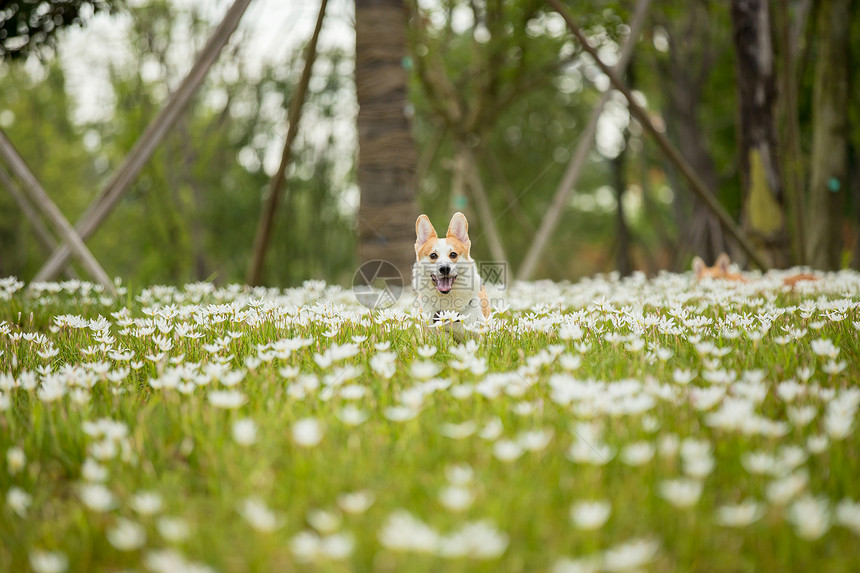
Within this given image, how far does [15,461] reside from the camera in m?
2.07

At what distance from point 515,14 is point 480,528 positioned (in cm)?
1090

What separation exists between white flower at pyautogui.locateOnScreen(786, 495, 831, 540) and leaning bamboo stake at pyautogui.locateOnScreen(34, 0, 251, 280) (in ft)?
20.7

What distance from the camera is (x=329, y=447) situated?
216cm

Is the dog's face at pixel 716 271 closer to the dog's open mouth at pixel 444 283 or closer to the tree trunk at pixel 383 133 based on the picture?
the tree trunk at pixel 383 133

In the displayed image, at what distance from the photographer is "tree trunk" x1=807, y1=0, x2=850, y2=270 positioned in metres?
9.95

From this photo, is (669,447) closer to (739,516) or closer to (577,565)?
(739,516)

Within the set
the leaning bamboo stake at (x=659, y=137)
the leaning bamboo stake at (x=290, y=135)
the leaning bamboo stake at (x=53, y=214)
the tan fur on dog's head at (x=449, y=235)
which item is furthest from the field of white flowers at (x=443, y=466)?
the leaning bamboo stake at (x=659, y=137)

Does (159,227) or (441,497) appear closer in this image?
(441,497)

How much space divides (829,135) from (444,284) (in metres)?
9.45

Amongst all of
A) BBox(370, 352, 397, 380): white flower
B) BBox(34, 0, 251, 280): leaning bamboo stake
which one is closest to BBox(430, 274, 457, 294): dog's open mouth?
BBox(370, 352, 397, 380): white flower

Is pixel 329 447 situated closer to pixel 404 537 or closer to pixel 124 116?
pixel 404 537

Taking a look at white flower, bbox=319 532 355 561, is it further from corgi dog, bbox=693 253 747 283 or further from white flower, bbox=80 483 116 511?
corgi dog, bbox=693 253 747 283

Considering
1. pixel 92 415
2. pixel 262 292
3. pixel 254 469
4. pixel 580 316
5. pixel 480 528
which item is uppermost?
pixel 262 292

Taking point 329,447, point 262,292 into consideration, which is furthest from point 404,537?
point 262,292
